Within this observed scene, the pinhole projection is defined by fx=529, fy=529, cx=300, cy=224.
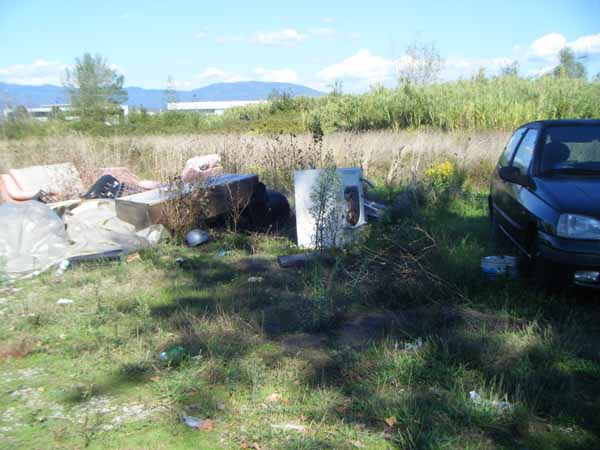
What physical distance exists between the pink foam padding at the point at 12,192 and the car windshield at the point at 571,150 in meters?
8.75

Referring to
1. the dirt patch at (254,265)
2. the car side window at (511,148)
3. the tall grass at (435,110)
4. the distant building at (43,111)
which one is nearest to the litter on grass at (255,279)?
the dirt patch at (254,265)

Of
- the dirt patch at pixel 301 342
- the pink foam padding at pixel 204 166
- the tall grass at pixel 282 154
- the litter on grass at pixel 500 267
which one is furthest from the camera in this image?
the tall grass at pixel 282 154

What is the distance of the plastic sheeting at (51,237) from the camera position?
6.73m

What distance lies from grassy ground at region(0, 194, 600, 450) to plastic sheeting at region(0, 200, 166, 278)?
36.9 inches

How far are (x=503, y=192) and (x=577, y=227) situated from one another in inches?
72.9

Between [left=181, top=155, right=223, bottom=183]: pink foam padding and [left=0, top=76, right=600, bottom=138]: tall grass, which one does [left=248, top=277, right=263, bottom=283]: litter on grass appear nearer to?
[left=181, top=155, right=223, bottom=183]: pink foam padding

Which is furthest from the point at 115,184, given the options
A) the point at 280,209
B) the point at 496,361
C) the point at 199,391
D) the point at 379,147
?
the point at 496,361

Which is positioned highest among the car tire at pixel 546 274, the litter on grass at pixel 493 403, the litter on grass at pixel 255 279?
the car tire at pixel 546 274

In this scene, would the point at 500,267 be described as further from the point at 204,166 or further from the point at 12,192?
the point at 12,192

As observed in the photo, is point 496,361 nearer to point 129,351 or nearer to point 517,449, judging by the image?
point 517,449

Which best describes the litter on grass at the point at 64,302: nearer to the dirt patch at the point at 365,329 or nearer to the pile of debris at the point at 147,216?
the pile of debris at the point at 147,216

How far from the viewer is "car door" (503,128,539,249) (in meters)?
5.32

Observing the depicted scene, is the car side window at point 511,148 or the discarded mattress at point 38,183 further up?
the car side window at point 511,148

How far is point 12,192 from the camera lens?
9.98 meters
